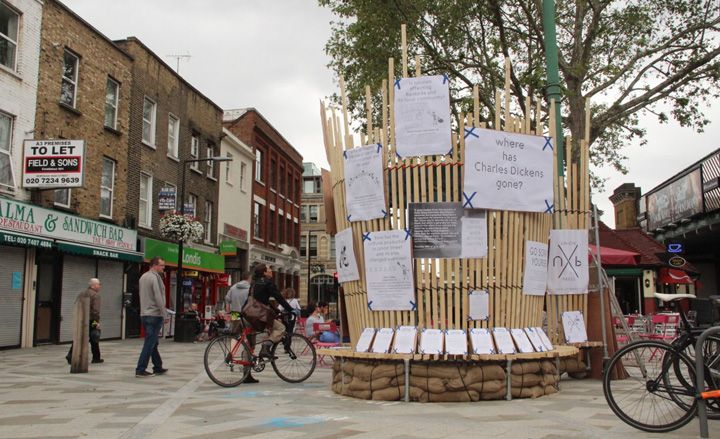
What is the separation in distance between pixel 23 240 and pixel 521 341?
12882mm

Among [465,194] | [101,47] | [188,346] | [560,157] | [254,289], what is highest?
[101,47]

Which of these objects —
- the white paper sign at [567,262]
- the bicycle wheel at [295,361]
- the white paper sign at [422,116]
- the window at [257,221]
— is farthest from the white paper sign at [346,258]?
the window at [257,221]

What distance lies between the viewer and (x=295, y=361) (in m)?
9.87

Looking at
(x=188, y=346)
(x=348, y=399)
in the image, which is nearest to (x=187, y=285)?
(x=188, y=346)

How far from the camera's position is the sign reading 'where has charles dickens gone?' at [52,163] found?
54.8 feet

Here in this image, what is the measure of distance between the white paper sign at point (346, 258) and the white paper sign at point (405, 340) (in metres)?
0.90

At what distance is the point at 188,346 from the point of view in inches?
738

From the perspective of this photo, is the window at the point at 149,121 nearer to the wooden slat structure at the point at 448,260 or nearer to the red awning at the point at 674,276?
the wooden slat structure at the point at 448,260

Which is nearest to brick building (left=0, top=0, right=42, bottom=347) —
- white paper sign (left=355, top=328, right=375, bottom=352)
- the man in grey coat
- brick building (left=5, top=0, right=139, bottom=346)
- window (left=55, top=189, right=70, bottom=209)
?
brick building (left=5, top=0, right=139, bottom=346)

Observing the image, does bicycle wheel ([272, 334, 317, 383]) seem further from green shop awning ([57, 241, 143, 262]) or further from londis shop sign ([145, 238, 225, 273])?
londis shop sign ([145, 238, 225, 273])

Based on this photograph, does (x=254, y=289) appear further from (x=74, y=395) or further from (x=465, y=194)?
(x=465, y=194)

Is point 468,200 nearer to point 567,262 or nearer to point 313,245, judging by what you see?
point 567,262

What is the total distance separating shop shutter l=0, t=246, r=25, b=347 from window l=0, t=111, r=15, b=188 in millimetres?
1645

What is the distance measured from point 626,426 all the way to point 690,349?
35.8 inches
